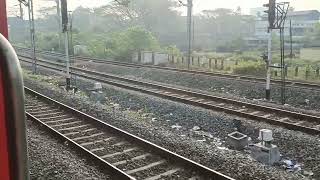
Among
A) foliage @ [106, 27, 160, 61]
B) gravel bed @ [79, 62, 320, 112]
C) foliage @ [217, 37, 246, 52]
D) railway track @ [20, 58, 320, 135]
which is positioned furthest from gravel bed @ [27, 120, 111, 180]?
foliage @ [217, 37, 246, 52]

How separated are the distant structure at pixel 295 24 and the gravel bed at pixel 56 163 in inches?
1534

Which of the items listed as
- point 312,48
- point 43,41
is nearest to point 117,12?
point 43,41

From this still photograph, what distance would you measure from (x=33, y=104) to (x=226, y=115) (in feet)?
22.2

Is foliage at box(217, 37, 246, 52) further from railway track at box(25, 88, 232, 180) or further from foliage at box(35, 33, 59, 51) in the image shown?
railway track at box(25, 88, 232, 180)

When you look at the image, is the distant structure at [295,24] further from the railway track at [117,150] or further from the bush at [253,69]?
the railway track at [117,150]

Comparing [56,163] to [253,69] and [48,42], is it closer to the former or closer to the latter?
[253,69]

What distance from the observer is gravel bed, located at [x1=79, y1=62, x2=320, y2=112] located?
1333cm

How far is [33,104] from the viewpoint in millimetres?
12984

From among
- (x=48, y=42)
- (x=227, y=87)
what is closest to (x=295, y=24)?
Answer: (x=48, y=42)

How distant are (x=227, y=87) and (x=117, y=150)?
9.38 meters

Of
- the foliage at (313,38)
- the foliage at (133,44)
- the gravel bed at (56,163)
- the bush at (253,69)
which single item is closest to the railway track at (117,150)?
the gravel bed at (56,163)

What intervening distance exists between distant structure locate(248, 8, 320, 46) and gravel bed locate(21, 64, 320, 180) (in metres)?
34.1

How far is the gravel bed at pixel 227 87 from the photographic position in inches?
525

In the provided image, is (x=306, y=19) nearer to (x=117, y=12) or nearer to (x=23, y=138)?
(x=117, y=12)
